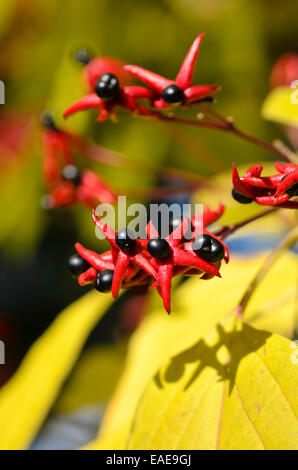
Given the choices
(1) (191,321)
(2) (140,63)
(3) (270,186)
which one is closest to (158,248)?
(3) (270,186)

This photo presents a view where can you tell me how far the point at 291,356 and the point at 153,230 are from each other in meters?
0.20

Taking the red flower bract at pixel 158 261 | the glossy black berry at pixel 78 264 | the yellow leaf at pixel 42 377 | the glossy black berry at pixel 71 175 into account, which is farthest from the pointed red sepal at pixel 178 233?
the yellow leaf at pixel 42 377

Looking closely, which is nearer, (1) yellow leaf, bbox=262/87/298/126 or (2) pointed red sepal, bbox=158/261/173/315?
(2) pointed red sepal, bbox=158/261/173/315

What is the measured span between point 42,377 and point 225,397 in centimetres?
46

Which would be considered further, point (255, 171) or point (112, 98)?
point (112, 98)

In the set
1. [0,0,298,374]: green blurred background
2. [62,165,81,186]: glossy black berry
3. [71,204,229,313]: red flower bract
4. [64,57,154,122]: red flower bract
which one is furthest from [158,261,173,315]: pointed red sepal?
[0,0,298,374]: green blurred background

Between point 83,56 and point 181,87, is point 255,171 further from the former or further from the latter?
point 83,56

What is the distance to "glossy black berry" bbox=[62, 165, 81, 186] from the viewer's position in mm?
920

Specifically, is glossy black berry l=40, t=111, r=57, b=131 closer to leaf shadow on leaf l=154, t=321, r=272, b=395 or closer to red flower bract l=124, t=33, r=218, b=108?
red flower bract l=124, t=33, r=218, b=108

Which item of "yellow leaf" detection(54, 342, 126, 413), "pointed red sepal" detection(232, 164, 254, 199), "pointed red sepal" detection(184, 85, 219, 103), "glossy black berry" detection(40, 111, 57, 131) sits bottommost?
"yellow leaf" detection(54, 342, 126, 413)

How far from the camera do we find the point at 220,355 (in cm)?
68

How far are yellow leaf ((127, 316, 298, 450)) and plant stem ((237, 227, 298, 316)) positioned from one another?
2 centimetres
